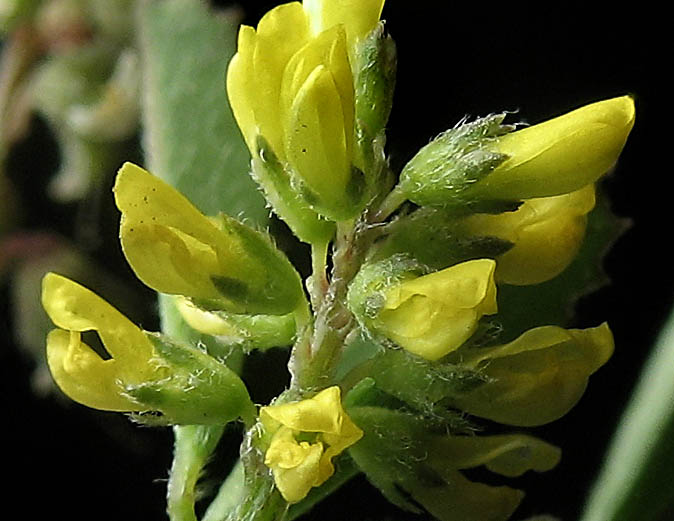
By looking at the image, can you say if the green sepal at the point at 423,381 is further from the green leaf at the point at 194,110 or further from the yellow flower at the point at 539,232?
the green leaf at the point at 194,110

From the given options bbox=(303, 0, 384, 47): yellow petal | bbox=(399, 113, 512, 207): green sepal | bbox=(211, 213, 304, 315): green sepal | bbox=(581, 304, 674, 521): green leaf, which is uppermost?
bbox=(303, 0, 384, 47): yellow petal

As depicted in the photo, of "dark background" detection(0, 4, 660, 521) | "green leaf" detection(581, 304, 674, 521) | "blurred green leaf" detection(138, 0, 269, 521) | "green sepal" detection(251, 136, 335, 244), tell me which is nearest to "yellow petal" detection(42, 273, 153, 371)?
"green sepal" detection(251, 136, 335, 244)

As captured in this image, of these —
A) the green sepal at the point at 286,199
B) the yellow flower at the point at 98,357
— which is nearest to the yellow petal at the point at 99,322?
the yellow flower at the point at 98,357

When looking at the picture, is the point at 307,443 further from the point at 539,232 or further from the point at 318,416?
the point at 539,232

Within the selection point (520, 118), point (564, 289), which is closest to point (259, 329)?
point (564, 289)

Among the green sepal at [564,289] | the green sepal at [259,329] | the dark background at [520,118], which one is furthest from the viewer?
the dark background at [520,118]

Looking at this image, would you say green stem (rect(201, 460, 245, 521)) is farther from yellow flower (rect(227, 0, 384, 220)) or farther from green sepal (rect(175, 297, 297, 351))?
yellow flower (rect(227, 0, 384, 220))

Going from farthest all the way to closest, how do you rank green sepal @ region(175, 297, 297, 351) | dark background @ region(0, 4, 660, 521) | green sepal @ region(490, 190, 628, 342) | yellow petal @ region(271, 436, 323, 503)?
dark background @ region(0, 4, 660, 521) → green sepal @ region(490, 190, 628, 342) → green sepal @ region(175, 297, 297, 351) → yellow petal @ region(271, 436, 323, 503)
